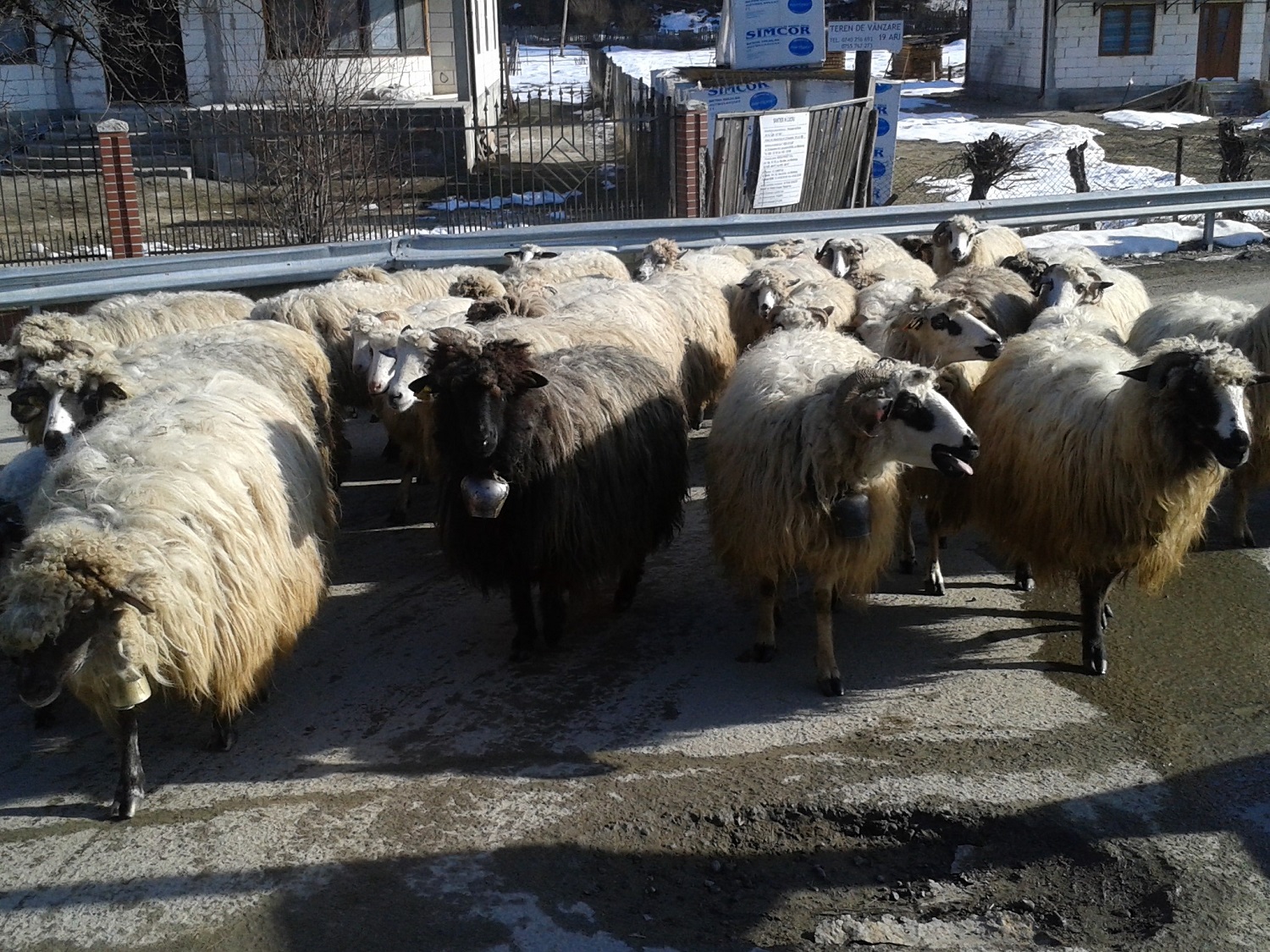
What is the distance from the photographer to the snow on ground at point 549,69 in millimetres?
42719

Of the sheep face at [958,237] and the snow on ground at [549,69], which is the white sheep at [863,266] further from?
the snow on ground at [549,69]

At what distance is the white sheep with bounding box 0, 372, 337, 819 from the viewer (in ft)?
14.7

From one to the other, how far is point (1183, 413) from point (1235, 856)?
2.00 m

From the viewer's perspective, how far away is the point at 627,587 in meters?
6.66

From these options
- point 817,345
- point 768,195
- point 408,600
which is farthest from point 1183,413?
point 768,195

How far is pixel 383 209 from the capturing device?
62.4 feet

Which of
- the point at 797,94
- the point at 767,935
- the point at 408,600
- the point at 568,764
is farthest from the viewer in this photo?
the point at 797,94

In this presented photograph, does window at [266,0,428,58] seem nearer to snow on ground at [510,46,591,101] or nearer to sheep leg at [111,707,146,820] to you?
snow on ground at [510,46,591,101]

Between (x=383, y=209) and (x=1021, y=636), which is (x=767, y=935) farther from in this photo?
(x=383, y=209)

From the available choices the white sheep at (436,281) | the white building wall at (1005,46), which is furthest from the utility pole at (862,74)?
the white building wall at (1005,46)

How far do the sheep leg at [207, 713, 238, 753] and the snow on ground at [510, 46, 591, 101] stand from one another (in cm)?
3592

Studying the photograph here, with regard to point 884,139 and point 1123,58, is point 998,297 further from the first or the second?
point 1123,58

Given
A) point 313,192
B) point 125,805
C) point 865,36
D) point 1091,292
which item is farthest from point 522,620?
point 865,36

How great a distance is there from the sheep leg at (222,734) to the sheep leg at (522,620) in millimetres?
1428
